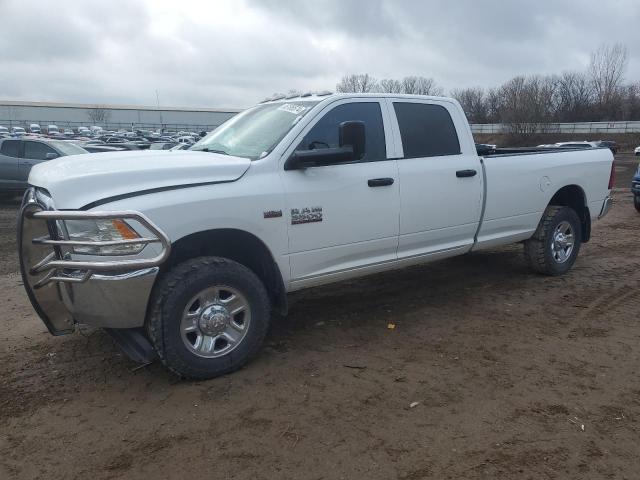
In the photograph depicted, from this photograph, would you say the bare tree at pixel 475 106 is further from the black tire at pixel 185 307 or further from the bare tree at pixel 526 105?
the black tire at pixel 185 307

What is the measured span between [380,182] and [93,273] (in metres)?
2.34

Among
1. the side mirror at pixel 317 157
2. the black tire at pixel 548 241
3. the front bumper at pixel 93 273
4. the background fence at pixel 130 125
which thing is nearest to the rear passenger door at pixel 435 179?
the side mirror at pixel 317 157

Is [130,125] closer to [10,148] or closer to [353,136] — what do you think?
[10,148]

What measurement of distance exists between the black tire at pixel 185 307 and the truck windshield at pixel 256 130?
0.95m

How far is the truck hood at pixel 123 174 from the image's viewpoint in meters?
3.40

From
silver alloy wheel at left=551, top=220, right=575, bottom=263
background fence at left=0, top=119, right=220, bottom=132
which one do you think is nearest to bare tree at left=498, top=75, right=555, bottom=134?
background fence at left=0, top=119, right=220, bottom=132

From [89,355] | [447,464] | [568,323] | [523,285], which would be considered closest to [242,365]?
[89,355]

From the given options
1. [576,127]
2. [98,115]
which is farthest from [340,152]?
[98,115]

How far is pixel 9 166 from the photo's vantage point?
13.2 metres

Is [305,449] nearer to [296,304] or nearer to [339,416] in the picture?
[339,416]

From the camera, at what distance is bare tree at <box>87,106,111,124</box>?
94938 millimetres

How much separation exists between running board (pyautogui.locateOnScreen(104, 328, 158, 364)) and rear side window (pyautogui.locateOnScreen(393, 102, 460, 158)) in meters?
2.69

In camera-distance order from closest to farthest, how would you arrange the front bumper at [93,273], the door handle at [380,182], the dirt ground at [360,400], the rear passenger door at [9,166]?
the dirt ground at [360,400] → the front bumper at [93,273] → the door handle at [380,182] → the rear passenger door at [9,166]

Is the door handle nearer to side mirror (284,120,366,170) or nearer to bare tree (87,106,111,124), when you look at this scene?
side mirror (284,120,366,170)
